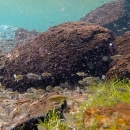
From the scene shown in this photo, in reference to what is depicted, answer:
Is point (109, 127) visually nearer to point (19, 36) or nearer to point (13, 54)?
point (13, 54)

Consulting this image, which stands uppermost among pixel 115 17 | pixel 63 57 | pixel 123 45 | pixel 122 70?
pixel 115 17

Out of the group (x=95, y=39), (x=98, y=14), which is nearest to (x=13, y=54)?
(x=95, y=39)

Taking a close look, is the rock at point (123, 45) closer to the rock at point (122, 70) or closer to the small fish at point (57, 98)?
the rock at point (122, 70)

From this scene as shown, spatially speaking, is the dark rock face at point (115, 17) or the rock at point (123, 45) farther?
the dark rock face at point (115, 17)

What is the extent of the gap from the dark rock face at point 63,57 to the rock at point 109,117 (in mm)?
6110

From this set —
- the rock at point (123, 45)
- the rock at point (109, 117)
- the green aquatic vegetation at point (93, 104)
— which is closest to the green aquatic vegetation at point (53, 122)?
the green aquatic vegetation at point (93, 104)

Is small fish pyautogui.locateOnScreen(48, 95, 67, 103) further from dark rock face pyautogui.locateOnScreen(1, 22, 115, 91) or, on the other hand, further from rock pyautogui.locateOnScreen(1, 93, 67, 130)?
dark rock face pyautogui.locateOnScreen(1, 22, 115, 91)

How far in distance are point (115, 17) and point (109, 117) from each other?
2141cm

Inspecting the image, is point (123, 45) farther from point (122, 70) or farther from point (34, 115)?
point (34, 115)

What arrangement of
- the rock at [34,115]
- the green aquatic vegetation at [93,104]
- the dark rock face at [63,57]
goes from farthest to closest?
the dark rock face at [63,57]
the rock at [34,115]
the green aquatic vegetation at [93,104]

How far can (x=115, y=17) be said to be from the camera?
77.7 feet

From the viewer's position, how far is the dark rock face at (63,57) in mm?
10062

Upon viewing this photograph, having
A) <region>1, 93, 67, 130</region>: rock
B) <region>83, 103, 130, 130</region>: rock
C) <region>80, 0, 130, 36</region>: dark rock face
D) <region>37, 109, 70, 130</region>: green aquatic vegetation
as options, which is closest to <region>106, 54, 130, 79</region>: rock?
<region>1, 93, 67, 130</region>: rock

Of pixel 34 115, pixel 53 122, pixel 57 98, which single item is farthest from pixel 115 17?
pixel 53 122
